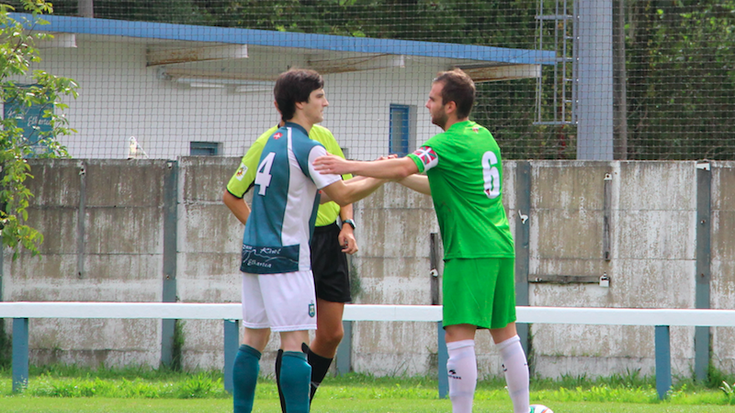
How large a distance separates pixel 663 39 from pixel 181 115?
10806 mm

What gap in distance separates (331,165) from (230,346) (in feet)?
8.85

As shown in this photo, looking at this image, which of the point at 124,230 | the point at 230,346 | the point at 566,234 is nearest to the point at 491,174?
the point at 230,346

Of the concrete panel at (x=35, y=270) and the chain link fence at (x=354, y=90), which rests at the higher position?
the chain link fence at (x=354, y=90)

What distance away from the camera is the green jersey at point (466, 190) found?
3.92 m

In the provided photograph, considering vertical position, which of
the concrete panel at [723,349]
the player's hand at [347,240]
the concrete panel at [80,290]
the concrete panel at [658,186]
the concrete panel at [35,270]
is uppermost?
the concrete panel at [658,186]

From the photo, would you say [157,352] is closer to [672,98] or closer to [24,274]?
[24,274]

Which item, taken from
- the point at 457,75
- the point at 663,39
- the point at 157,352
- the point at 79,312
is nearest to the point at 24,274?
the point at 157,352

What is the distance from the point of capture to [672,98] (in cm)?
1465

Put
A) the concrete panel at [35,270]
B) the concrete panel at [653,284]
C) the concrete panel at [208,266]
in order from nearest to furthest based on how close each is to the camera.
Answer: the concrete panel at [653,284], the concrete panel at [208,266], the concrete panel at [35,270]

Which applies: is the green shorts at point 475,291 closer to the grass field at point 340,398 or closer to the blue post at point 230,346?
the grass field at point 340,398

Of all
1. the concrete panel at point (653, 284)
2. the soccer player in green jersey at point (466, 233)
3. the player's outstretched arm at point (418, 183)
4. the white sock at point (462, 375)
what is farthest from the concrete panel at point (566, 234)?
the white sock at point (462, 375)

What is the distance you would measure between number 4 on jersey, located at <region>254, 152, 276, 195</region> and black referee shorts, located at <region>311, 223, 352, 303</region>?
92 centimetres

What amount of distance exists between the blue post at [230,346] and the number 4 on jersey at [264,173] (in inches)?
93.4

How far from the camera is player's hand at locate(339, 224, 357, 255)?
4.55 meters
